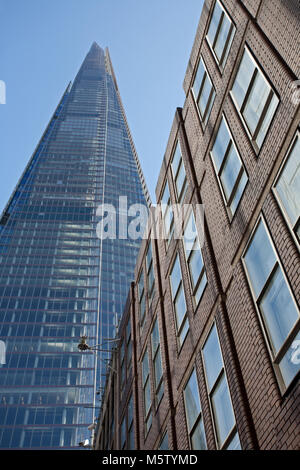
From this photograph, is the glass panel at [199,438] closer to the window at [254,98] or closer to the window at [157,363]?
the window at [157,363]

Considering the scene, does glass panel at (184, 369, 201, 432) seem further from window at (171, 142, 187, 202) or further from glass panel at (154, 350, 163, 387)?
window at (171, 142, 187, 202)

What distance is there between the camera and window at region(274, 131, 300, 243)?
8.05 m

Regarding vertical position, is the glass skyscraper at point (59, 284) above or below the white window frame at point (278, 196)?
above

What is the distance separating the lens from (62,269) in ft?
352

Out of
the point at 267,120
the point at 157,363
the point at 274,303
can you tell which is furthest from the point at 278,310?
the point at 157,363

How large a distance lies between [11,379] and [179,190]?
77489mm

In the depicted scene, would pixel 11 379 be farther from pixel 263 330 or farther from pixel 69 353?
pixel 263 330

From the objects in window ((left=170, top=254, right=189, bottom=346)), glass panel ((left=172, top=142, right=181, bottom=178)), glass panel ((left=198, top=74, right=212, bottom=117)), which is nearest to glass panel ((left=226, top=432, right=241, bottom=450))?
window ((left=170, top=254, right=189, bottom=346))

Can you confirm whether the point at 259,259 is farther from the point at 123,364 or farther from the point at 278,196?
the point at 123,364

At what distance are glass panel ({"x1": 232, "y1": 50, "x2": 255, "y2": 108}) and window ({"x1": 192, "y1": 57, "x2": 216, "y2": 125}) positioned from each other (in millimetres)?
1862

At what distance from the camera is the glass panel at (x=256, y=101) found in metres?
10.2

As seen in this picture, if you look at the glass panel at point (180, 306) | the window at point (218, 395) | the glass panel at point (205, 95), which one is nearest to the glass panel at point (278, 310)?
the window at point (218, 395)

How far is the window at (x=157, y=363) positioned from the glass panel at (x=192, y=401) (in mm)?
2738

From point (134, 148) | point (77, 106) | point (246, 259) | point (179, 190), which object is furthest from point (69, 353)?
point (77, 106)
